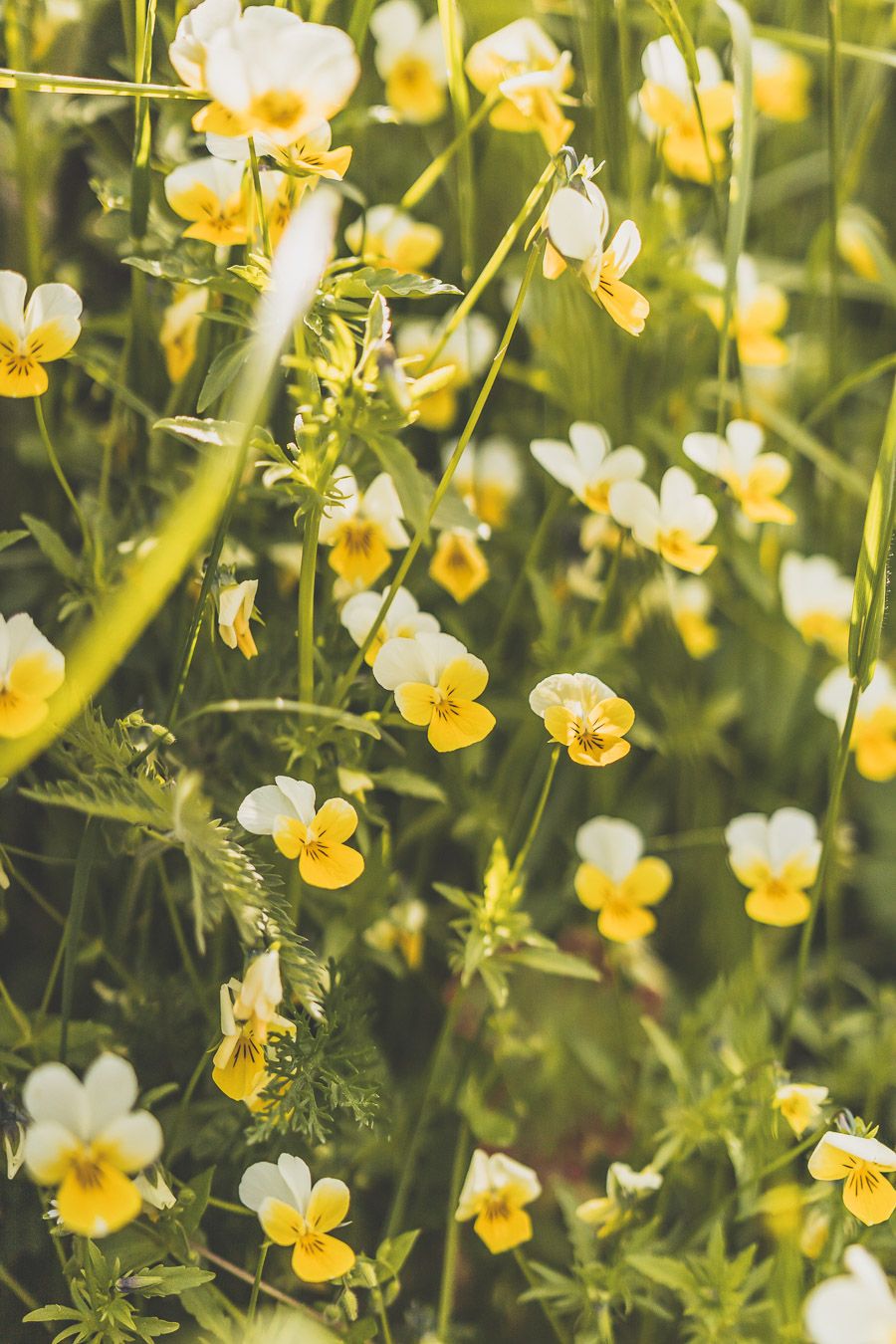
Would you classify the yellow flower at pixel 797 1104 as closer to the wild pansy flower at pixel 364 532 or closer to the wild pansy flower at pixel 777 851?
the wild pansy flower at pixel 777 851

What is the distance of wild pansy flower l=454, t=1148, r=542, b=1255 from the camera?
82 centimetres

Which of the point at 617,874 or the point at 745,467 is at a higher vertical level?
the point at 745,467

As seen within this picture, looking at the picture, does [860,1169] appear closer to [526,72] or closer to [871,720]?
[871,720]

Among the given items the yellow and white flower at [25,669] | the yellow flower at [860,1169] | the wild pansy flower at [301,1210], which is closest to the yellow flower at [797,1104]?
the yellow flower at [860,1169]

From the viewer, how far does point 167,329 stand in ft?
3.02

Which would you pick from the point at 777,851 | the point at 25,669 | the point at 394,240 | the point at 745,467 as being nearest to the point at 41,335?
the point at 25,669

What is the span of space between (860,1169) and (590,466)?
54 centimetres

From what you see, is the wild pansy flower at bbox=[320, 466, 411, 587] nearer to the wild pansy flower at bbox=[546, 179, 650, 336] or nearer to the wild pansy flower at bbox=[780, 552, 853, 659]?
the wild pansy flower at bbox=[546, 179, 650, 336]

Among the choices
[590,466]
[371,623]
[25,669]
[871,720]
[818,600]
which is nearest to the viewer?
[25,669]

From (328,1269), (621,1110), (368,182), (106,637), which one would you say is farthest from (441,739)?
(368,182)

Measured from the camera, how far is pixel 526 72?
0.95m

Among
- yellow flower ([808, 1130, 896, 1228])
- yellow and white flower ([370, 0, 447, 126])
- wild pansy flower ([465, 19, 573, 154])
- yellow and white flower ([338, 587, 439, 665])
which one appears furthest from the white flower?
yellow and white flower ([370, 0, 447, 126])

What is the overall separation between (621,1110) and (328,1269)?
1.24ft

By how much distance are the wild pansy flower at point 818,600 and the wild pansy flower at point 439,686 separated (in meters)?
0.52
